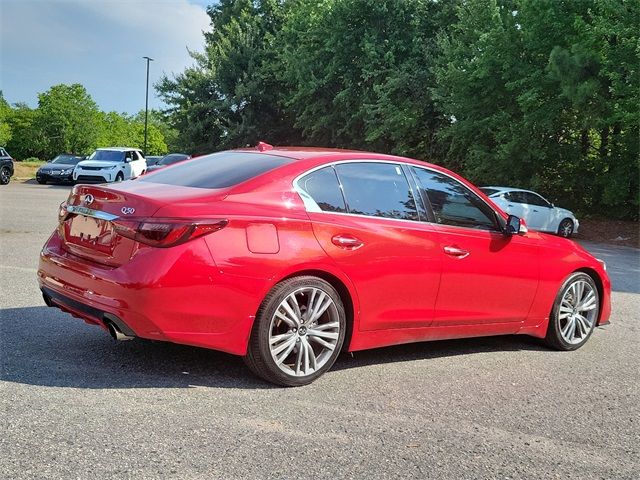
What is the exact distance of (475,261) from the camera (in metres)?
4.87

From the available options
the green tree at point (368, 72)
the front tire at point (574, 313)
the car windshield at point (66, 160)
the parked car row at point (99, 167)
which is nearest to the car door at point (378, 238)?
the front tire at point (574, 313)

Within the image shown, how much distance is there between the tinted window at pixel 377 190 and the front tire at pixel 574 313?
70.5 inches

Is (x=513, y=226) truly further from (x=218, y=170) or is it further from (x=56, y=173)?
(x=56, y=173)

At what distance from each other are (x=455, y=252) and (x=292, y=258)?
1.40 meters

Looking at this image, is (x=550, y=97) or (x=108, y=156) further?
(x=108, y=156)

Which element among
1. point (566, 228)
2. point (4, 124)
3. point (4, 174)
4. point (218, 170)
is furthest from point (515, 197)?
point (4, 124)

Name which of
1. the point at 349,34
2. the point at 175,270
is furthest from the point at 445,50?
the point at 175,270

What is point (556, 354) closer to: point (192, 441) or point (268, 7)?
point (192, 441)

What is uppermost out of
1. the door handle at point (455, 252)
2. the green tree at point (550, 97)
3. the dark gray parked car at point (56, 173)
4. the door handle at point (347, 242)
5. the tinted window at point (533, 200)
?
the green tree at point (550, 97)

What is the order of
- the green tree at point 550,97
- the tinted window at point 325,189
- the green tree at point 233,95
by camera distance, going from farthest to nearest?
the green tree at point 233,95, the green tree at point 550,97, the tinted window at point 325,189

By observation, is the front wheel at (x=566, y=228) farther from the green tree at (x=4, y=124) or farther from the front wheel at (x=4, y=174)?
the green tree at (x=4, y=124)

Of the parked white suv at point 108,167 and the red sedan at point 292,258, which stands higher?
the red sedan at point 292,258

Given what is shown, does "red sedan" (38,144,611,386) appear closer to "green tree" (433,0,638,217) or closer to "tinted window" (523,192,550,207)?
"tinted window" (523,192,550,207)

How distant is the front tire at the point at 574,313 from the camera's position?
5559mm
